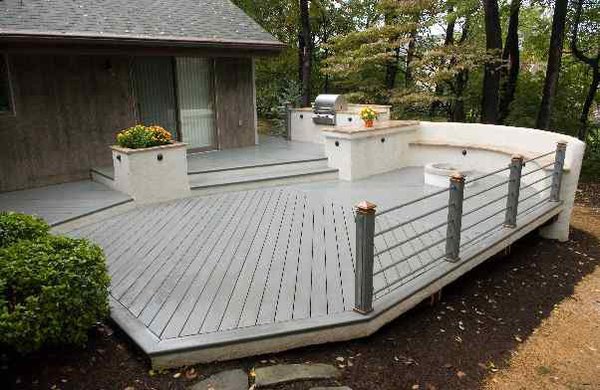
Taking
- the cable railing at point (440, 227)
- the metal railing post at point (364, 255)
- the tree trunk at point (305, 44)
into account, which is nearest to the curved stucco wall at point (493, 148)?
the cable railing at point (440, 227)

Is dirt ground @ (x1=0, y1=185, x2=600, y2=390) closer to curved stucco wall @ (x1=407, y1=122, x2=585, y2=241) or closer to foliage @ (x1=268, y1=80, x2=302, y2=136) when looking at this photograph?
curved stucco wall @ (x1=407, y1=122, x2=585, y2=241)

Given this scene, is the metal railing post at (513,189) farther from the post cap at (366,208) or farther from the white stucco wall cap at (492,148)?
the post cap at (366,208)

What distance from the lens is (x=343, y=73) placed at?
1291 cm

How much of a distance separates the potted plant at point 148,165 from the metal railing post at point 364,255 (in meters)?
4.30

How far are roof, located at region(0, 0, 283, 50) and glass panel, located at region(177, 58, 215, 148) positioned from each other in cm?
73

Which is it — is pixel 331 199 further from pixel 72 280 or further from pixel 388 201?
pixel 72 280

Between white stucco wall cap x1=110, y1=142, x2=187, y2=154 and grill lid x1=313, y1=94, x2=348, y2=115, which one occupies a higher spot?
grill lid x1=313, y1=94, x2=348, y2=115

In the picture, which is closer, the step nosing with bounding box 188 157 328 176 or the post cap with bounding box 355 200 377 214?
the post cap with bounding box 355 200 377 214

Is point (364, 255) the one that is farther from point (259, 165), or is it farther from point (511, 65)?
point (511, 65)

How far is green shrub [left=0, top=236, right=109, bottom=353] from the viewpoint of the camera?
2.88 metres

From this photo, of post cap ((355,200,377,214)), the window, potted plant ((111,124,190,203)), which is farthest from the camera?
the window

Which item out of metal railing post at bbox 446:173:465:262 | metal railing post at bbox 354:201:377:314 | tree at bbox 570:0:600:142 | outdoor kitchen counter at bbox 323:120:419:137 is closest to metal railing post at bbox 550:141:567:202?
metal railing post at bbox 446:173:465:262

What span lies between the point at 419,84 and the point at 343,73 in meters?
2.25

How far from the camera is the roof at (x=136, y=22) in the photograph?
23.0 ft
